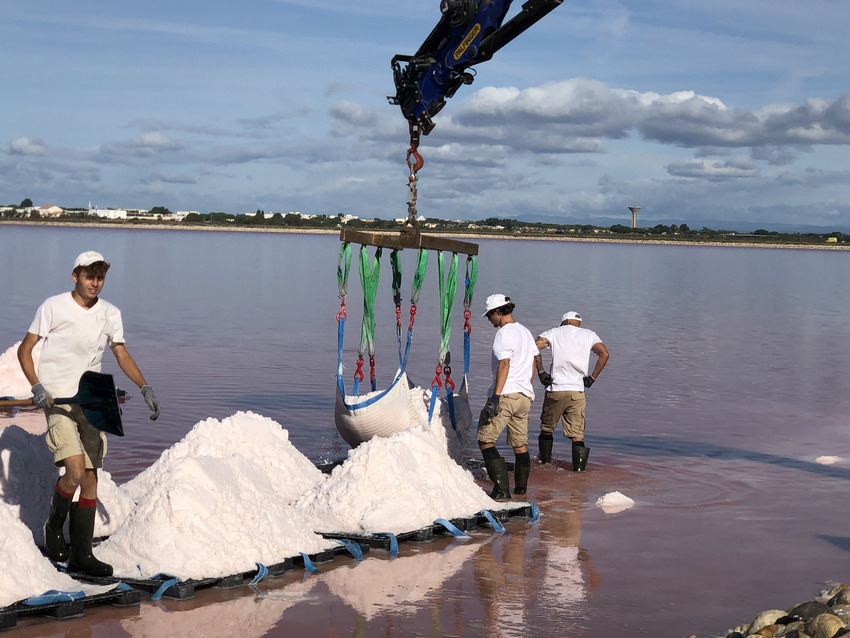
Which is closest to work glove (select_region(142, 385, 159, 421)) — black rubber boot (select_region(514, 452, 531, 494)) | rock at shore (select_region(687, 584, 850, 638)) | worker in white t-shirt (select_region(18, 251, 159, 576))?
worker in white t-shirt (select_region(18, 251, 159, 576))

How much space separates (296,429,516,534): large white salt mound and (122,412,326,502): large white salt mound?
0.57 meters

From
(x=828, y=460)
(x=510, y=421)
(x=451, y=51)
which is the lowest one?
(x=828, y=460)

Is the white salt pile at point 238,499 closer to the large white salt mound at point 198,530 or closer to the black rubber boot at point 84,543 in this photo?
the large white salt mound at point 198,530

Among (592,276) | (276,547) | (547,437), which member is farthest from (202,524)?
(592,276)

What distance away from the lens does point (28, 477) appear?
7.89 meters

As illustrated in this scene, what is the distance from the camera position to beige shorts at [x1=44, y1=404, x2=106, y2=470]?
686 cm

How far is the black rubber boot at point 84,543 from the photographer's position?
7.04 metres

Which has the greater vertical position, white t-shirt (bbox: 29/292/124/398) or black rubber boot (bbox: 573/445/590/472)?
white t-shirt (bbox: 29/292/124/398)

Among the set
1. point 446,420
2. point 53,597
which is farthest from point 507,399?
point 53,597

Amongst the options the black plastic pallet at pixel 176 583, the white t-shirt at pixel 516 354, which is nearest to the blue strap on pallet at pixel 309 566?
the black plastic pallet at pixel 176 583

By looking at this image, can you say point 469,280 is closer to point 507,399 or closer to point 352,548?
point 507,399

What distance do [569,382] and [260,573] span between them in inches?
205

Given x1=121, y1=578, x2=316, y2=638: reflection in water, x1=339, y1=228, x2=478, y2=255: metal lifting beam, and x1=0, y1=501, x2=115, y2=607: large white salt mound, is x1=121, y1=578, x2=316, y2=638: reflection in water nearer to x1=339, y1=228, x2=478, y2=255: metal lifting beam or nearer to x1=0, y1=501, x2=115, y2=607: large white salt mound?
x1=0, y1=501, x2=115, y2=607: large white salt mound

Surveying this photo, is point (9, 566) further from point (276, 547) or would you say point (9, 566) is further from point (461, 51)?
point (461, 51)
